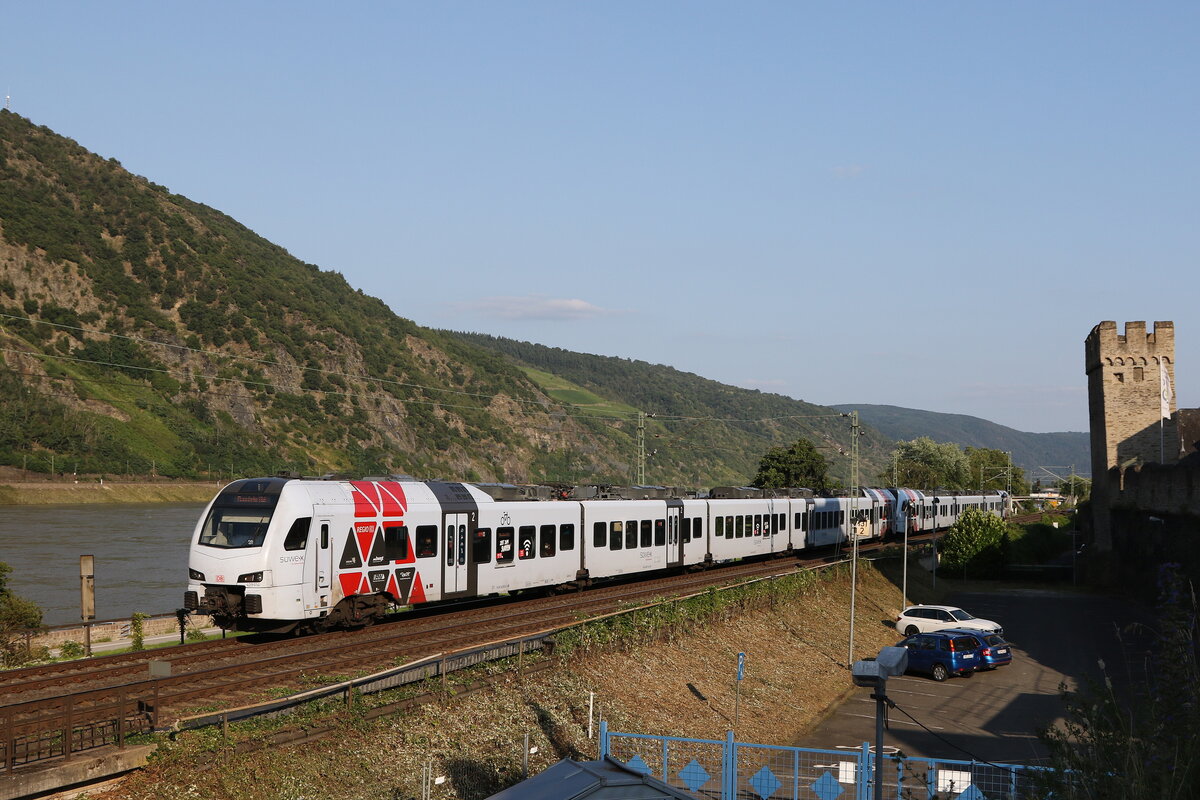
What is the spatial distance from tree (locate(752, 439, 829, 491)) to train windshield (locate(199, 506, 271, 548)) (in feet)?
261

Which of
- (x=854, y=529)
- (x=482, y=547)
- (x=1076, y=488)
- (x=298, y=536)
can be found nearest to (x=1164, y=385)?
(x=854, y=529)

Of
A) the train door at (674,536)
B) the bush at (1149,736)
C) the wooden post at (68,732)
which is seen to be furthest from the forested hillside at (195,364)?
the bush at (1149,736)

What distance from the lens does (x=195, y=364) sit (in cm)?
12825

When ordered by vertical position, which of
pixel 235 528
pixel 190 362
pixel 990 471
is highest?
pixel 190 362

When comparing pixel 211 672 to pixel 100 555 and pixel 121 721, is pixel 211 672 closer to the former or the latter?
pixel 121 721

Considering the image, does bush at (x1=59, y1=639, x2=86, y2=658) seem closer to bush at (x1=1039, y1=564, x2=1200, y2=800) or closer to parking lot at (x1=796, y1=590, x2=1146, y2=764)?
parking lot at (x1=796, y1=590, x2=1146, y2=764)

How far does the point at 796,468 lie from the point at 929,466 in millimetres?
74956

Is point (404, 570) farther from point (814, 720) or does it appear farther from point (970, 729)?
point (970, 729)

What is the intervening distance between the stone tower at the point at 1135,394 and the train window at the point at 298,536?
175 feet

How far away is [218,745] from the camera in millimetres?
13352

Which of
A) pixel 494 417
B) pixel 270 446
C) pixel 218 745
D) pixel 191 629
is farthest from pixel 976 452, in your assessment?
pixel 218 745

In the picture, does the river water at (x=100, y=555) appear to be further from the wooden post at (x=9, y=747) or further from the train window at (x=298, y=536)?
the wooden post at (x=9, y=747)

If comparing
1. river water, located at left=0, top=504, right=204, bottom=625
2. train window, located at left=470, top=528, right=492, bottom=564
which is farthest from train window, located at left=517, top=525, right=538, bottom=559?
river water, located at left=0, top=504, right=204, bottom=625

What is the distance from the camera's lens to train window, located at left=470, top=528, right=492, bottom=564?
2623 centimetres
